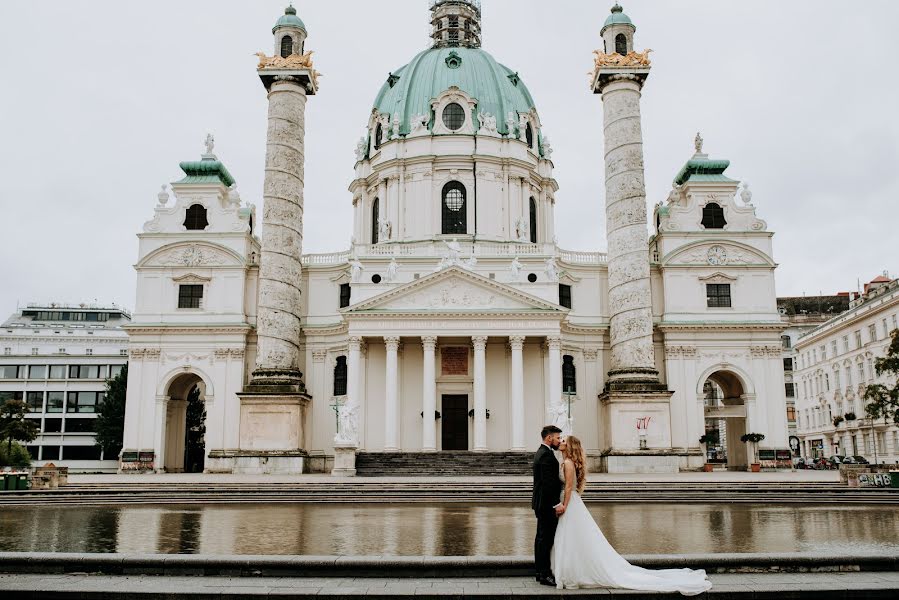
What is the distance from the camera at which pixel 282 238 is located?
42281 mm

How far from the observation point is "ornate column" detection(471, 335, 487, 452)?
41.4m

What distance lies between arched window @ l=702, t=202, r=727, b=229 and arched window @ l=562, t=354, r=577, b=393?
37.3 ft

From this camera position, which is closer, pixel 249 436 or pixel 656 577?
pixel 656 577

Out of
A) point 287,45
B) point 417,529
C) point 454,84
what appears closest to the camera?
point 417,529

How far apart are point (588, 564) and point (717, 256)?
136 ft

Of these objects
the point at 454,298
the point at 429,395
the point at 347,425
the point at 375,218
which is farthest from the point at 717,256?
the point at 347,425

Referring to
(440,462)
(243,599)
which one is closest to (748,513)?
(243,599)

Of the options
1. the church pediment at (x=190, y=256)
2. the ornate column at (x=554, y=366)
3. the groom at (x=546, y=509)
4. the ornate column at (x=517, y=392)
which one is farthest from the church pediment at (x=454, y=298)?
the groom at (x=546, y=509)

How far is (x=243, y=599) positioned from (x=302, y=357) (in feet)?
131

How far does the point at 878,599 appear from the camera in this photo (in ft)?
28.1

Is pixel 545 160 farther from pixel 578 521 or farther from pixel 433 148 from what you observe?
pixel 578 521

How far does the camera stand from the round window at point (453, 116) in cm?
5397

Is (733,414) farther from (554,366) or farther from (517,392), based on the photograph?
(517,392)

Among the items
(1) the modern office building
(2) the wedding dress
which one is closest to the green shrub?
(1) the modern office building
